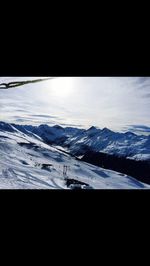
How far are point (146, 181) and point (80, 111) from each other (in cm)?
64

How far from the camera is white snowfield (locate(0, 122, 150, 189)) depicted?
2240mm

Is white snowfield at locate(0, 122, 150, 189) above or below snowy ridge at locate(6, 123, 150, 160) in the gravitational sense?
below

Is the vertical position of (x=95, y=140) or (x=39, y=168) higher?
(x=95, y=140)

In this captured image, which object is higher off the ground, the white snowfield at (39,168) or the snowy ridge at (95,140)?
the snowy ridge at (95,140)

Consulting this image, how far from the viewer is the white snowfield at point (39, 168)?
88.2 inches

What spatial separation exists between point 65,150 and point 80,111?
287mm

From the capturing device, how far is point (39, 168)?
7.55ft
